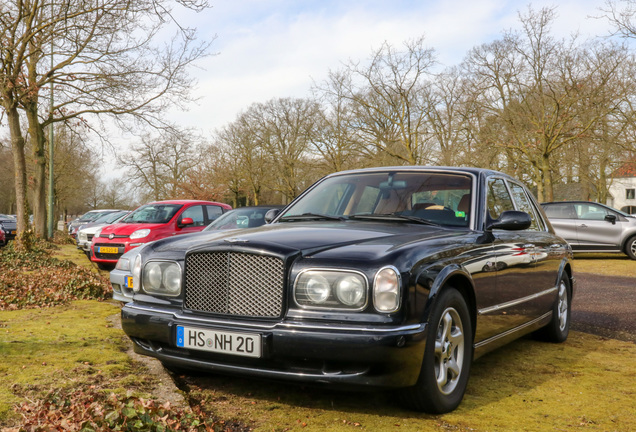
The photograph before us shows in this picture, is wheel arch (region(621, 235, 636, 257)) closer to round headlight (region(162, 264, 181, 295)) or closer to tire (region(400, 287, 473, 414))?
tire (region(400, 287, 473, 414))

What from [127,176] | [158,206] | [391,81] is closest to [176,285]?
[158,206]

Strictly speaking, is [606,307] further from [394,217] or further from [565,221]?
[565,221]

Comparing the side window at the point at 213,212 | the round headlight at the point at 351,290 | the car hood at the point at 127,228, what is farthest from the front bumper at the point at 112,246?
the round headlight at the point at 351,290

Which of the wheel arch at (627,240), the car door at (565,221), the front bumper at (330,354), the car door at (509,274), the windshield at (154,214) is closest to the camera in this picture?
the front bumper at (330,354)

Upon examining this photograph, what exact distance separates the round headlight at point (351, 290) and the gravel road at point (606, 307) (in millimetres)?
4392

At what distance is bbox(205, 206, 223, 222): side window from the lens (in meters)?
15.1

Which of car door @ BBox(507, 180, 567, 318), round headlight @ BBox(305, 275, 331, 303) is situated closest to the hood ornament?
round headlight @ BBox(305, 275, 331, 303)

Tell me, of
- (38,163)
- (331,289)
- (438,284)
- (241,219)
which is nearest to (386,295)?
(331,289)

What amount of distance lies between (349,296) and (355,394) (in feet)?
3.60

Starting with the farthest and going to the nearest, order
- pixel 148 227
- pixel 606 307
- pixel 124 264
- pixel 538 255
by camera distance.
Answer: pixel 148 227 → pixel 606 307 → pixel 124 264 → pixel 538 255

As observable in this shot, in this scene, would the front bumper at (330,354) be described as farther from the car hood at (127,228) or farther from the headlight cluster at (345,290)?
the car hood at (127,228)

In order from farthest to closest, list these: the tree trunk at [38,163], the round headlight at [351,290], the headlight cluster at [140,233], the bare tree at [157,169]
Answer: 1. the bare tree at [157,169]
2. the tree trunk at [38,163]
3. the headlight cluster at [140,233]
4. the round headlight at [351,290]

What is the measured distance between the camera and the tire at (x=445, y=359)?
3.62 metres

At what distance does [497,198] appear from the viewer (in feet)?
17.5
